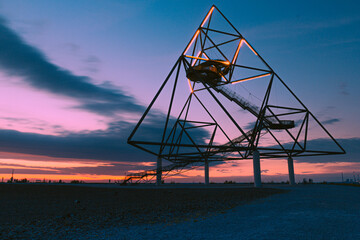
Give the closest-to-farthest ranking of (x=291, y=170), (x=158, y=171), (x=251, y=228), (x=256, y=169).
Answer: (x=251, y=228) → (x=256, y=169) → (x=158, y=171) → (x=291, y=170)

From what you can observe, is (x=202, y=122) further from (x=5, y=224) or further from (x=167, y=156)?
(x=5, y=224)

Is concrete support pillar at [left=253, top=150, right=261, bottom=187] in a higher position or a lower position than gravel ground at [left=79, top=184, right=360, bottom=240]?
higher

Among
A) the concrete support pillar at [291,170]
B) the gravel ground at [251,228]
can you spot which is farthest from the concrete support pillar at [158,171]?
the gravel ground at [251,228]

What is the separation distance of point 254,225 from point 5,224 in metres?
8.43

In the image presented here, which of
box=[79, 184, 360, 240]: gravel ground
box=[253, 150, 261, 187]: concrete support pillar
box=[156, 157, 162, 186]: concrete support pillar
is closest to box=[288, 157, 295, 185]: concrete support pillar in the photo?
box=[253, 150, 261, 187]: concrete support pillar

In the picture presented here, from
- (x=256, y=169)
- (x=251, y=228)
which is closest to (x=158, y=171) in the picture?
(x=256, y=169)

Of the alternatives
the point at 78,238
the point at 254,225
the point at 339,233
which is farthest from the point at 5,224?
the point at 339,233

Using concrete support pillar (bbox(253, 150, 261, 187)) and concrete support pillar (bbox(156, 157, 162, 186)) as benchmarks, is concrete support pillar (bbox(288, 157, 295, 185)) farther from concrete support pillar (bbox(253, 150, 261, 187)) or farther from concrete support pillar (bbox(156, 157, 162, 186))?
concrete support pillar (bbox(156, 157, 162, 186))

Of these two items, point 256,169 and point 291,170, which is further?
point 291,170

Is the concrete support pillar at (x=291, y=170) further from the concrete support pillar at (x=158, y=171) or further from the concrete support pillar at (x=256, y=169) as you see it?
the concrete support pillar at (x=158, y=171)

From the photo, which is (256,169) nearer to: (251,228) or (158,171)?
(158,171)

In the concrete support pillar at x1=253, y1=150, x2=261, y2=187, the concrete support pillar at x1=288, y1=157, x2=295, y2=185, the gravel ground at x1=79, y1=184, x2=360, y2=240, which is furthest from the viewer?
the concrete support pillar at x1=288, y1=157, x2=295, y2=185

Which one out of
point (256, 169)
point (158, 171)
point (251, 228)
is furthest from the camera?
point (158, 171)

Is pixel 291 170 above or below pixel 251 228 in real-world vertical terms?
above
